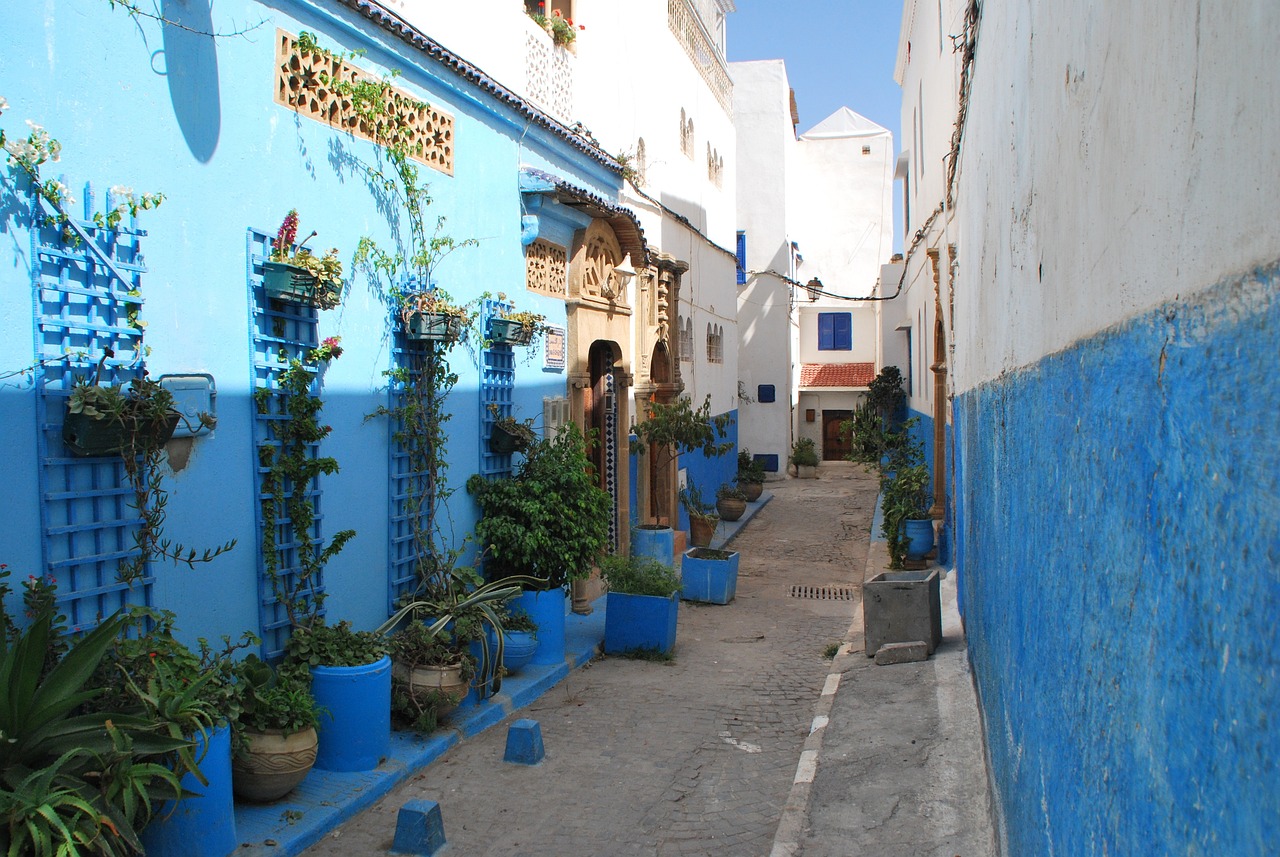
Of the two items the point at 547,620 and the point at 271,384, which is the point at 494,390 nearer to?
the point at 547,620

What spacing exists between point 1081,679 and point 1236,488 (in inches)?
44.1

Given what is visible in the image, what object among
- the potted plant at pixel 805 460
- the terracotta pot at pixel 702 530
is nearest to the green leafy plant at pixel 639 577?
the terracotta pot at pixel 702 530

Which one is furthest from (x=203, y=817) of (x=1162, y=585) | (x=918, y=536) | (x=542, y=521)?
(x=918, y=536)

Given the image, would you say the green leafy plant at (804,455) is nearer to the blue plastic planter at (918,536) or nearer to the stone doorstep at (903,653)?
the blue plastic planter at (918,536)

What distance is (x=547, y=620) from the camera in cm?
812

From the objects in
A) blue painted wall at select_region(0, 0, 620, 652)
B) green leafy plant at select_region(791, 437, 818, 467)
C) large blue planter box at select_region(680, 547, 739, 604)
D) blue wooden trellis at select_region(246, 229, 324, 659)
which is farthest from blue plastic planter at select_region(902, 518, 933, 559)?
green leafy plant at select_region(791, 437, 818, 467)

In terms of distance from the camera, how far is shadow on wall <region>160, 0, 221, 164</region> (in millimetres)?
5086

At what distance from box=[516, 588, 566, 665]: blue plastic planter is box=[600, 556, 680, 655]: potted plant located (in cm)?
81

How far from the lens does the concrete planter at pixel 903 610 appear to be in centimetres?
770

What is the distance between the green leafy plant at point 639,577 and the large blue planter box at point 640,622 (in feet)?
0.23

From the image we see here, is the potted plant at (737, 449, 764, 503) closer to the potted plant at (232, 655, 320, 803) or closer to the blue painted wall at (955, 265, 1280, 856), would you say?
the potted plant at (232, 655, 320, 803)

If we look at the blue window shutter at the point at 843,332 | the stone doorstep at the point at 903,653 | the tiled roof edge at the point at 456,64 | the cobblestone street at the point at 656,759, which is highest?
the blue window shutter at the point at 843,332

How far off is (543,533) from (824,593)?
527cm

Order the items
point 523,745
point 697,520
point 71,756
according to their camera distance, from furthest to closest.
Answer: point 697,520 < point 523,745 < point 71,756
